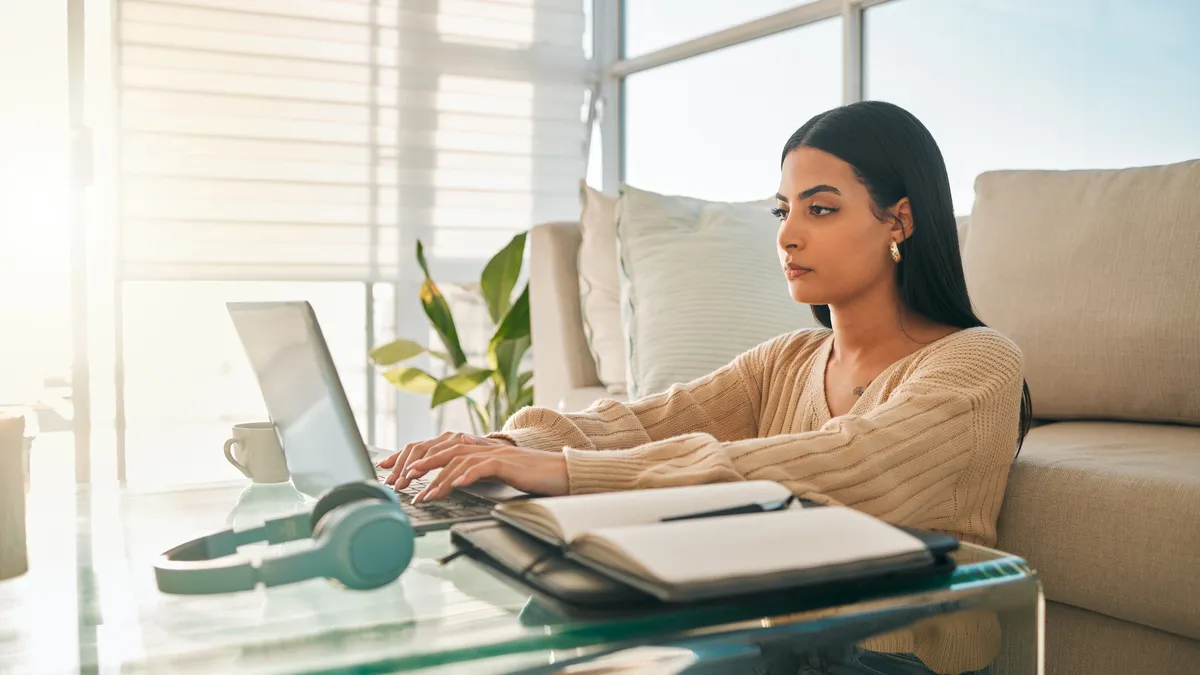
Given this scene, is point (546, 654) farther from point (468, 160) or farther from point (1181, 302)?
point (468, 160)

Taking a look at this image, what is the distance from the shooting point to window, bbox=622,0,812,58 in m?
3.47

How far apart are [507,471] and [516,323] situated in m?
2.00

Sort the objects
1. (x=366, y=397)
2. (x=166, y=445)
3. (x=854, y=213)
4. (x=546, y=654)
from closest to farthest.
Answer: (x=546, y=654), (x=854, y=213), (x=166, y=445), (x=366, y=397)

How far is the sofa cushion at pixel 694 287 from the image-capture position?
222cm

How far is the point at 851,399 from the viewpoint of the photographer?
1.38m

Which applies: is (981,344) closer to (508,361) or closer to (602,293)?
(602,293)

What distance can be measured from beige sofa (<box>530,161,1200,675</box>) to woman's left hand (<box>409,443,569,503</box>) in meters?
0.61

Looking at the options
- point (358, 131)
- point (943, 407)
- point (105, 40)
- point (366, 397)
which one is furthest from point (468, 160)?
point (943, 407)

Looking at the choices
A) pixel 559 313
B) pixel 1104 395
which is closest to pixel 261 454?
pixel 1104 395

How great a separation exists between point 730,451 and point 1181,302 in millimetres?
984

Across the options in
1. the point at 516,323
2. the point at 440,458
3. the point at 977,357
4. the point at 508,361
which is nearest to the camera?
the point at 440,458

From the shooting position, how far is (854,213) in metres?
1.35

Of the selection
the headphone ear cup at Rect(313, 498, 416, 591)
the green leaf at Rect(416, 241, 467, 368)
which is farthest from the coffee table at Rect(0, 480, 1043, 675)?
the green leaf at Rect(416, 241, 467, 368)

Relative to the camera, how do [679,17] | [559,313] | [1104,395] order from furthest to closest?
[679,17]
[559,313]
[1104,395]
